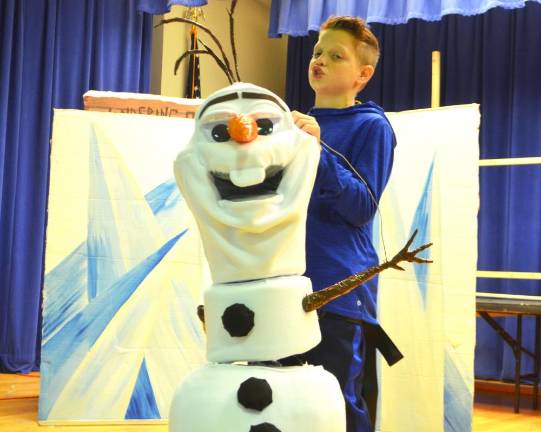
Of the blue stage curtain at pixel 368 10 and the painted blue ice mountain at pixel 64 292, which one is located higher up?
the blue stage curtain at pixel 368 10

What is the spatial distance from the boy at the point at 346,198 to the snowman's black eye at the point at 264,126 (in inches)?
2.3

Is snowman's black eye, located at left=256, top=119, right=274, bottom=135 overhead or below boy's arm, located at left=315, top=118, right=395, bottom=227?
overhead

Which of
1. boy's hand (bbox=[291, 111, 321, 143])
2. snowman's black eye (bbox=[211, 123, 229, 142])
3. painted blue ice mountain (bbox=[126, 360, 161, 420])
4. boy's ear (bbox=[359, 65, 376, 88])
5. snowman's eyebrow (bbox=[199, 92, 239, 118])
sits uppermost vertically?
boy's ear (bbox=[359, 65, 376, 88])

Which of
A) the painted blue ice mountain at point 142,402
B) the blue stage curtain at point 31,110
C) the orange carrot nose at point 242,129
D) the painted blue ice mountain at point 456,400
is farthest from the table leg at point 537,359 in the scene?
the orange carrot nose at point 242,129

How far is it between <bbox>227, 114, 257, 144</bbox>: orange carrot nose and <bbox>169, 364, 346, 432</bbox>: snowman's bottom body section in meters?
0.27

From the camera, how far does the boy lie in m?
1.07

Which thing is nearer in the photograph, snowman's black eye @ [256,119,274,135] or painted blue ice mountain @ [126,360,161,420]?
snowman's black eye @ [256,119,274,135]

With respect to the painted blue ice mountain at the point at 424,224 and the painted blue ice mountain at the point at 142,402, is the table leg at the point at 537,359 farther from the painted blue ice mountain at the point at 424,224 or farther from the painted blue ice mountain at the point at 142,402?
the painted blue ice mountain at the point at 142,402

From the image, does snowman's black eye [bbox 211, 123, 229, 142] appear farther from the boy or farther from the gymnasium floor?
the gymnasium floor

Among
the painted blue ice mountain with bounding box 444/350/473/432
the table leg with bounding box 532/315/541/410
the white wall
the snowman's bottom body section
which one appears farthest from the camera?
the white wall

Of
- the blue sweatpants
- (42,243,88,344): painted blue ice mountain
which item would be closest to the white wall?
(42,243,88,344): painted blue ice mountain

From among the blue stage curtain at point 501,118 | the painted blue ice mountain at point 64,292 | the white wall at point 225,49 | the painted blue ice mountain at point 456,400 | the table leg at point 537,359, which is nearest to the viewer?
the painted blue ice mountain at point 456,400

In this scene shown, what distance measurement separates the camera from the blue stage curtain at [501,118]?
3797mm

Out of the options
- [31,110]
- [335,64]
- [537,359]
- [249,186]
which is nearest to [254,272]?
[249,186]
